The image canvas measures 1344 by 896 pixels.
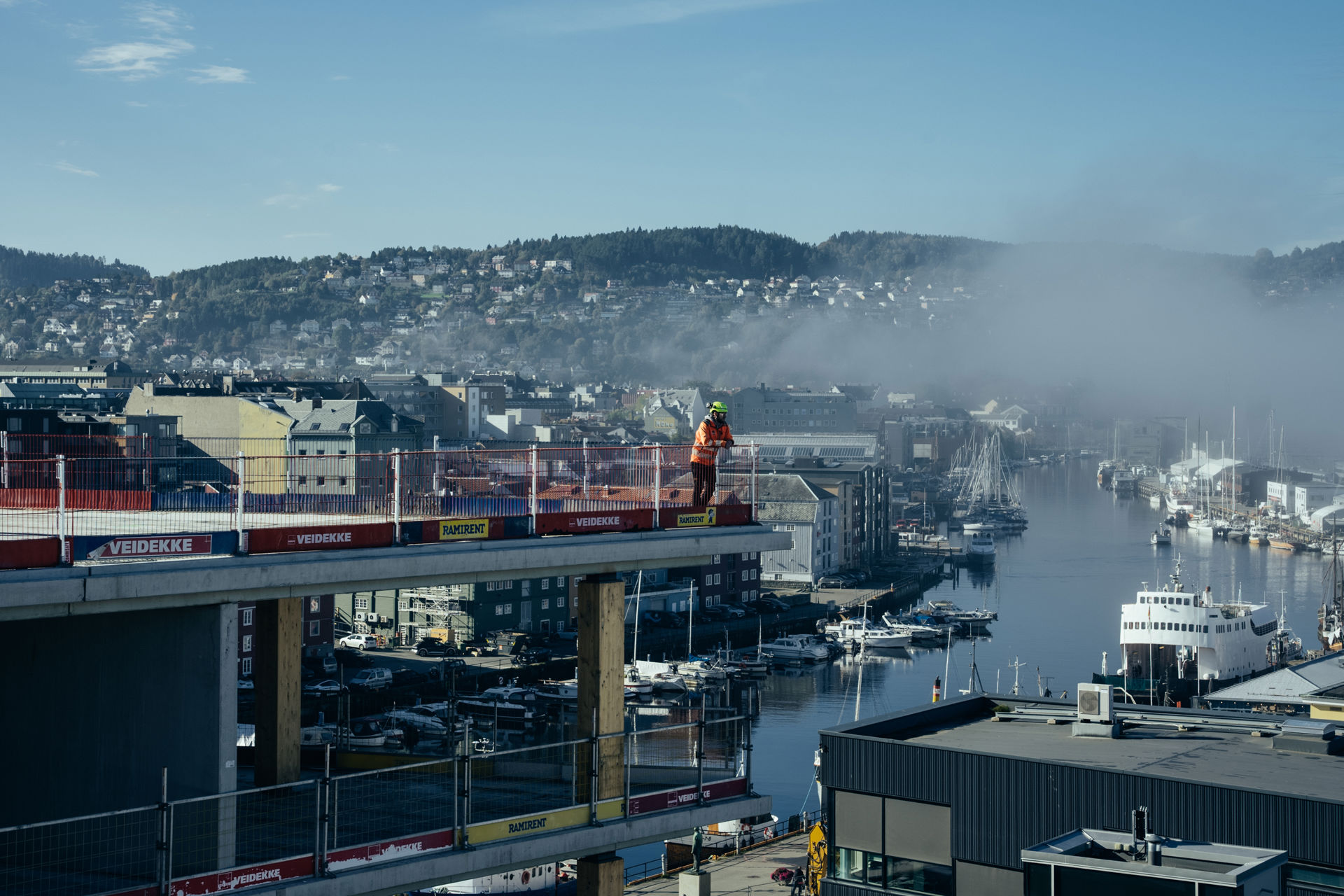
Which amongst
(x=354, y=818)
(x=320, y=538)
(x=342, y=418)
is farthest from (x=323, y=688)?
(x=320, y=538)

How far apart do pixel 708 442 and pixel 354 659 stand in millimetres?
27624

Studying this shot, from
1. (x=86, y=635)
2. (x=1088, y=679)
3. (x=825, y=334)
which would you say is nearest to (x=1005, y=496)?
(x=1088, y=679)

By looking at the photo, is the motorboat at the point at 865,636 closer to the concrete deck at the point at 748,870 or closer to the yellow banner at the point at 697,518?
the concrete deck at the point at 748,870

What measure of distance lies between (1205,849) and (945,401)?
169236mm

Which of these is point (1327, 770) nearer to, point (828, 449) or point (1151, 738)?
point (1151, 738)

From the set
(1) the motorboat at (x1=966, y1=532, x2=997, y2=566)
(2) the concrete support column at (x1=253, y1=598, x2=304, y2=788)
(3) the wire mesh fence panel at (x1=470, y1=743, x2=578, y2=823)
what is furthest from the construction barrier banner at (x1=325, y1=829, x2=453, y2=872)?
(1) the motorboat at (x1=966, y1=532, x2=997, y2=566)

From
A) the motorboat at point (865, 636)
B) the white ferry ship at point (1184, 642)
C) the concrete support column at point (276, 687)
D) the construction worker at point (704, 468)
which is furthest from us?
the motorboat at point (865, 636)

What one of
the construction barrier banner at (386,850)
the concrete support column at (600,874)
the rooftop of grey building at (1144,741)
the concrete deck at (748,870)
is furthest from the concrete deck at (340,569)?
the concrete deck at (748,870)

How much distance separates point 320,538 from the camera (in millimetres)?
5473

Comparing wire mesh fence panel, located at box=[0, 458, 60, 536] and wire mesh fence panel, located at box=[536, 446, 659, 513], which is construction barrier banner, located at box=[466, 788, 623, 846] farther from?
wire mesh fence panel, located at box=[0, 458, 60, 536]

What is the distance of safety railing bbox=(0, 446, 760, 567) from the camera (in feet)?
19.9

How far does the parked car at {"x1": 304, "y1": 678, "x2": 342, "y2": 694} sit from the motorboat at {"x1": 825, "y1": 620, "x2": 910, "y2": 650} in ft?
57.0

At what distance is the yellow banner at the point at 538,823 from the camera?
18.5 ft

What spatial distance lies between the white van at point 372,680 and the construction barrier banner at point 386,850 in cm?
2595
